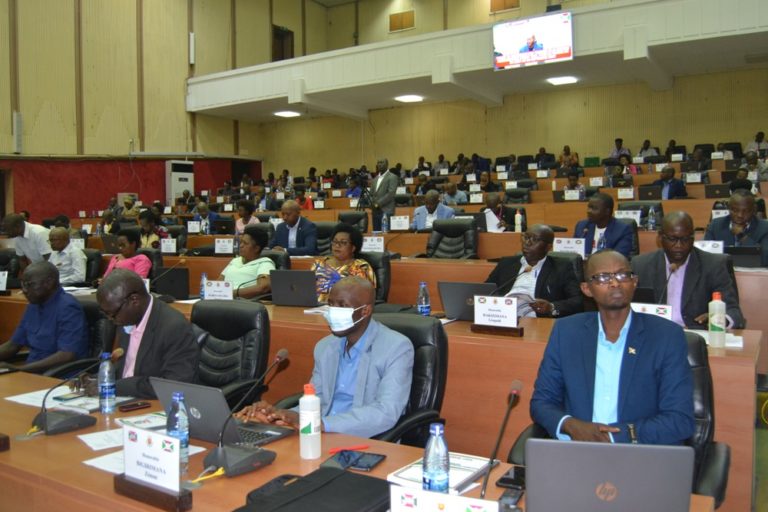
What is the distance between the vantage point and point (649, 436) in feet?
6.12

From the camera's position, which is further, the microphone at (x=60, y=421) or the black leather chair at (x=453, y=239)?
the black leather chair at (x=453, y=239)

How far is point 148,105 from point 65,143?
2.09m

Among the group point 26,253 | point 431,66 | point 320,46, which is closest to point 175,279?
point 26,253

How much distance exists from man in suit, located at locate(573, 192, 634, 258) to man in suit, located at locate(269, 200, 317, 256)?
264cm

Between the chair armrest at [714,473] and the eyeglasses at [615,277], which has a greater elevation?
the eyeglasses at [615,277]

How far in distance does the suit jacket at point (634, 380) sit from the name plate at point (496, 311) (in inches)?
31.7

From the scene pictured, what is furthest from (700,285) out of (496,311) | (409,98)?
(409,98)

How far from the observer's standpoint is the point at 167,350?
107 inches

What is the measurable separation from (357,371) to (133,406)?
828 mm

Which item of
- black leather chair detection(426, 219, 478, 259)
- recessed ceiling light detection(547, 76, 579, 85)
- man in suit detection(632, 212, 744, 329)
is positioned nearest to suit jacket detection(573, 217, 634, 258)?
black leather chair detection(426, 219, 478, 259)

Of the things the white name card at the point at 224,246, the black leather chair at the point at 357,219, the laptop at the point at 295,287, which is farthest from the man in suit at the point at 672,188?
the laptop at the point at 295,287

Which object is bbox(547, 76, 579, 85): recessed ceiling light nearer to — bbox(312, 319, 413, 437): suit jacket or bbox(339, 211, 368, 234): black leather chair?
bbox(339, 211, 368, 234): black leather chair

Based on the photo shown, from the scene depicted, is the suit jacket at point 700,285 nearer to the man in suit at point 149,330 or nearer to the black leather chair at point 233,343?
the black leather chair at point 233,343

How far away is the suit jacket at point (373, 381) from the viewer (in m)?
2.12
